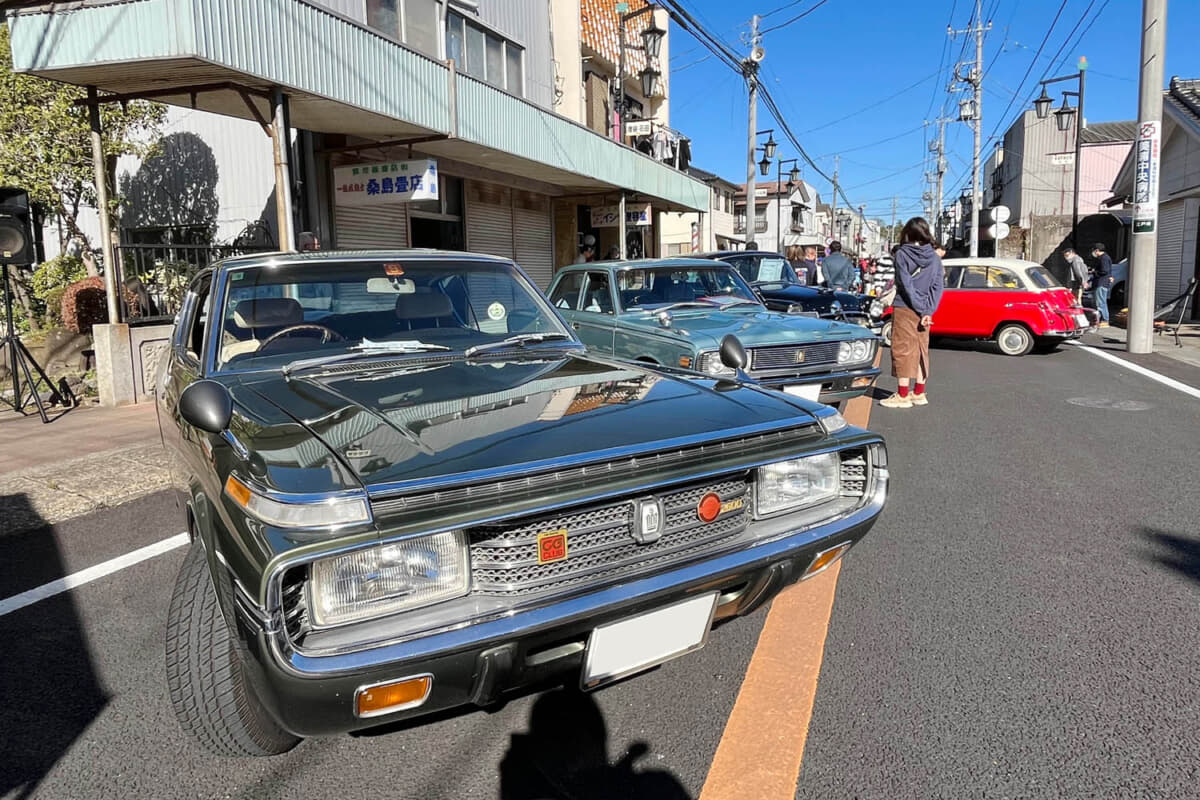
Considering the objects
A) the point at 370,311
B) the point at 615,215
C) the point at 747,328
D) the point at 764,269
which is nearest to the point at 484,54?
the point at 615,215

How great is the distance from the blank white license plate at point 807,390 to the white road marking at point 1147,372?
479 cm

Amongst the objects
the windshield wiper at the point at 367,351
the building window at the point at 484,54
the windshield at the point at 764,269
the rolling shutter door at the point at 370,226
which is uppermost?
the building window at the point at 484,54

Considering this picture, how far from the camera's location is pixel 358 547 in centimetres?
171

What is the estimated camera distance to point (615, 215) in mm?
17906

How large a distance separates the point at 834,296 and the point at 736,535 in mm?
9011

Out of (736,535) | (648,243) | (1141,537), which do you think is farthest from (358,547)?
(648,243)

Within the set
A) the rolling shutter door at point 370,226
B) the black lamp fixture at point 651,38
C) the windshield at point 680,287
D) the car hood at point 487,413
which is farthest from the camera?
the black lamp fixture at point 651,38

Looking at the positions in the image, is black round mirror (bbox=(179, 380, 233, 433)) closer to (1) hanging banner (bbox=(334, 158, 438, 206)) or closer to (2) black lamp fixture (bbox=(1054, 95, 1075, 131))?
(1) hanging banner (bbox=(334, 158, 438, 206))

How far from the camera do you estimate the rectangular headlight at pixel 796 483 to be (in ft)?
7.82

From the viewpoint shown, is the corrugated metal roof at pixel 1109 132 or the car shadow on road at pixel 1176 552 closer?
the car shadow on road at pixel 1176 552

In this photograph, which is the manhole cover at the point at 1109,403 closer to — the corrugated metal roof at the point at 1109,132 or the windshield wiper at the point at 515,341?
the windshield wiper at the point at 515,341

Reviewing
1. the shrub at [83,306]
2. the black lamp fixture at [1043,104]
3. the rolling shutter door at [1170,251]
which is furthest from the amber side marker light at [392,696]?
the black lamp fixture at [1043,104]

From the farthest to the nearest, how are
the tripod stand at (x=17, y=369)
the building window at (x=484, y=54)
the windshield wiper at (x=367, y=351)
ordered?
the building window at (x=484, y=54)
the tripod stand at (x=17, y=369)
the windshield wiper at (x=367, y=351)

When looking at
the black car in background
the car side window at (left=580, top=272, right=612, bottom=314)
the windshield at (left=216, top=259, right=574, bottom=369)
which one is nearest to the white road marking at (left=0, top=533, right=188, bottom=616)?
the windshield at (left=216, top=259, right=574, bottom=369)
